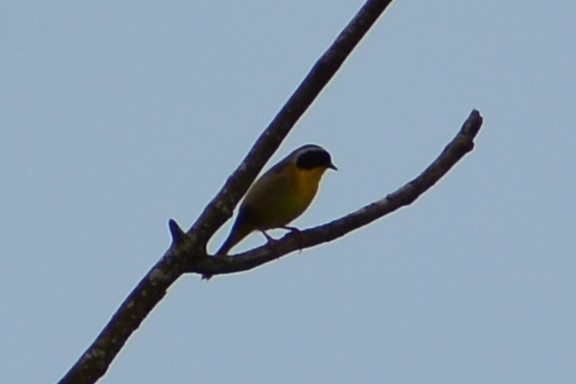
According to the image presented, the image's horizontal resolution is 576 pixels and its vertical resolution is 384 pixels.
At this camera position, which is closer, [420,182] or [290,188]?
[420,182]

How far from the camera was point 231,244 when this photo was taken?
6.03m

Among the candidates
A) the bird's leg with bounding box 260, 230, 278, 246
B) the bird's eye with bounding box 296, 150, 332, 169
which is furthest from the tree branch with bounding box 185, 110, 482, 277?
the bird's eye with bounding box 296, 150, 332, 169

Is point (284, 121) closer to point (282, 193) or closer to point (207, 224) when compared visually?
point (207, 224)

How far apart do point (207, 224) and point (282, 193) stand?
328 centimetres

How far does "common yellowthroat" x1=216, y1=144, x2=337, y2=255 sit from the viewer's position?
239 inches

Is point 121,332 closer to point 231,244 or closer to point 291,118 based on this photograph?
point 291,118

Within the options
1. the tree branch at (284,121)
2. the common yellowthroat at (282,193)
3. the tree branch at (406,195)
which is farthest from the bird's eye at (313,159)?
the tree branch at (284,121)

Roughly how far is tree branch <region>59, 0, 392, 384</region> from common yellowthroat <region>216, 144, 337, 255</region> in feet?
8.27

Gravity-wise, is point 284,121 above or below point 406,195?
above

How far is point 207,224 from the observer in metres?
3.11

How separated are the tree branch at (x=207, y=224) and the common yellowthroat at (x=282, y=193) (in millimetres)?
2522

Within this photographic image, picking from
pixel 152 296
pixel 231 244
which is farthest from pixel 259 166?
pixel 231 244

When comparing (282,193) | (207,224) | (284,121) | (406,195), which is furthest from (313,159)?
(207,224)

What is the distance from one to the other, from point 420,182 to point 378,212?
0.19 metres
